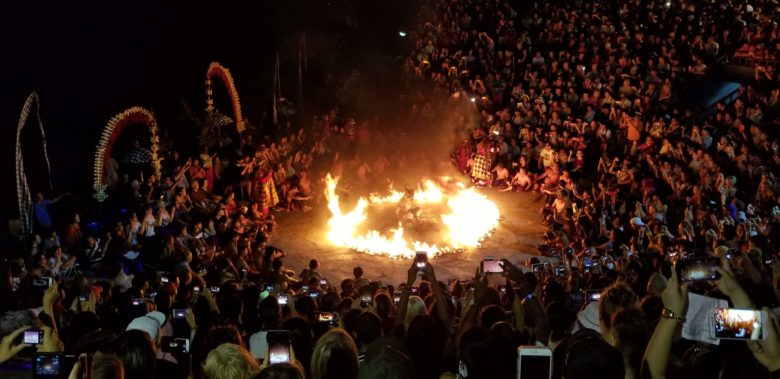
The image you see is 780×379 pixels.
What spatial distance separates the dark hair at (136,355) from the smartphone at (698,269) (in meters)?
2.74

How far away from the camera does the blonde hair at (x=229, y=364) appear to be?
11.5ft

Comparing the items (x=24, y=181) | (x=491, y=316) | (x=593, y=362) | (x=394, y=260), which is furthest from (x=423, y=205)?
(x=593, y=362)

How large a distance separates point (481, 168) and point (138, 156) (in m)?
7.78

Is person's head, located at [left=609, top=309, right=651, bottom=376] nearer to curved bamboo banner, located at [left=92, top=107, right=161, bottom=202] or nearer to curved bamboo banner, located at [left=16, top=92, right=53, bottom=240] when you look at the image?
curved bamboo banner, located at [left=16, top=92, right=53, bottom=240]

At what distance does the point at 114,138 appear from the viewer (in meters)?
14.0

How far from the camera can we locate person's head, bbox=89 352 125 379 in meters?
3.22

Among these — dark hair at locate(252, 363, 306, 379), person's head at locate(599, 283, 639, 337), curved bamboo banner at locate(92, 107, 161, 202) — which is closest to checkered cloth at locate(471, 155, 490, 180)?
curved bamboo banner at locate(92, 107, 161, 202)

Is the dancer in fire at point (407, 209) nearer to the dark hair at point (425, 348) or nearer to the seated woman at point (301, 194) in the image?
the seated woman at point (301, 194)

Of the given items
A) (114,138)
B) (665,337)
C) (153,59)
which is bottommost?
(665,337)

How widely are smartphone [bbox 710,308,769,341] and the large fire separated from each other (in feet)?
32.9

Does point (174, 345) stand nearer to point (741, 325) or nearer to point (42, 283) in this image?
point (42, 283)

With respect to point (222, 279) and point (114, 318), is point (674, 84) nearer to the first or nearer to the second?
point (222, 279)

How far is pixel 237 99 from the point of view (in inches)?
755

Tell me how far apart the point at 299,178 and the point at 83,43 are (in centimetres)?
519
